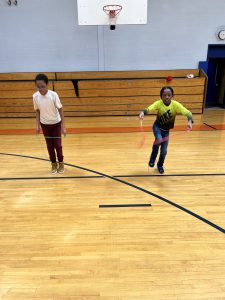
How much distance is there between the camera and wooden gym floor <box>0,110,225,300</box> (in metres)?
1.96

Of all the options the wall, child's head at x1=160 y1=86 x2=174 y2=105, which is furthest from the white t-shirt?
the wall

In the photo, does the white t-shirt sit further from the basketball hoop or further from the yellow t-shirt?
the basketball hoop

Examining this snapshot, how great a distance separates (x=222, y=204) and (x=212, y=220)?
0.43 meters

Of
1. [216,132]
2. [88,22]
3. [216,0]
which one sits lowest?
[216,132]

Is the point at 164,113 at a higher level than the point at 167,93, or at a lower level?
lower

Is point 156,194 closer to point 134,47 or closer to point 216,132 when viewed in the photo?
point 216,132

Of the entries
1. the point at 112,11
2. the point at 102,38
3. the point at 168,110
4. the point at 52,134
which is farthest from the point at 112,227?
the point at 102,38

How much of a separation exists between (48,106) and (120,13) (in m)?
4.54

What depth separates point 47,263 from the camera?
2.18m

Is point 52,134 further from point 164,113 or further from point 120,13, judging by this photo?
point 120,13

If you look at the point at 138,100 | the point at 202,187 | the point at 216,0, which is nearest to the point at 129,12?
the point at 138,100

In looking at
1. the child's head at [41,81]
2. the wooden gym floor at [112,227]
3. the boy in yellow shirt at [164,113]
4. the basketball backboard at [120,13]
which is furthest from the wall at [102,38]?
the child's head at [41,81]

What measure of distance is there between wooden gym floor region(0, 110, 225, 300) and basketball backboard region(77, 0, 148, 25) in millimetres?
3885

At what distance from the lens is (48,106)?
11.8 ft
